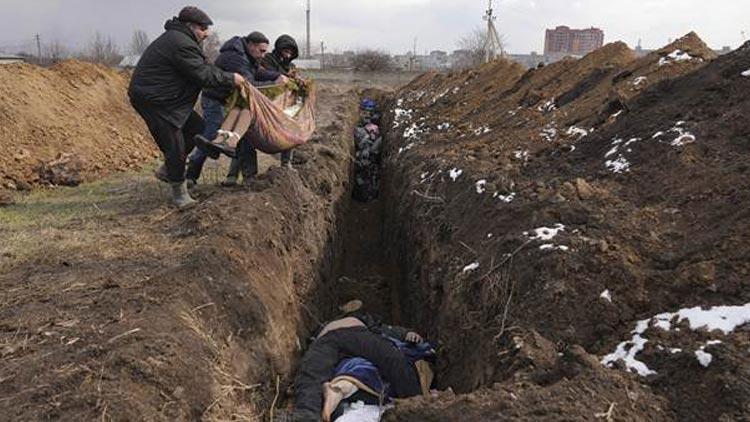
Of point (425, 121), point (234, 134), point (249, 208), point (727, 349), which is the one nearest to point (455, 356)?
point (727, 349)

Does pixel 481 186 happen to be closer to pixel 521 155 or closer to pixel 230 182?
pixel 521 155

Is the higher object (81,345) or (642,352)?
(642,352)

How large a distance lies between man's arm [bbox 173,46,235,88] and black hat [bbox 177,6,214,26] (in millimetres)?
289

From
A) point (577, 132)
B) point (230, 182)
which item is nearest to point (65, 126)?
point (230, 182)

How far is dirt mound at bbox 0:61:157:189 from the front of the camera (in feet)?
27.9

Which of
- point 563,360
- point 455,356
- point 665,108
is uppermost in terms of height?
point 665,108

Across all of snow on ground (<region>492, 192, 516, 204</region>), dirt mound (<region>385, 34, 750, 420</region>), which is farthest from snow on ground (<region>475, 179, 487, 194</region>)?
snow on ground (<region>492, 192, 516, 204</region>)

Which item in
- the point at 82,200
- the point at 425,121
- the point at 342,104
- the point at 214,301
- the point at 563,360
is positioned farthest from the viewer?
the point at 342,104

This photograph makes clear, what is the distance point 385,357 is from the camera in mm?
4488

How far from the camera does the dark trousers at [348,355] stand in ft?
13.9

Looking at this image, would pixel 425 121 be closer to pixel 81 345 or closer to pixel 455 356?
pixel 455 356

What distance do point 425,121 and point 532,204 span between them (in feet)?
26.1

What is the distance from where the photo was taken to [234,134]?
6.08m

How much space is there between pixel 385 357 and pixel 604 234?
5.89 feet
